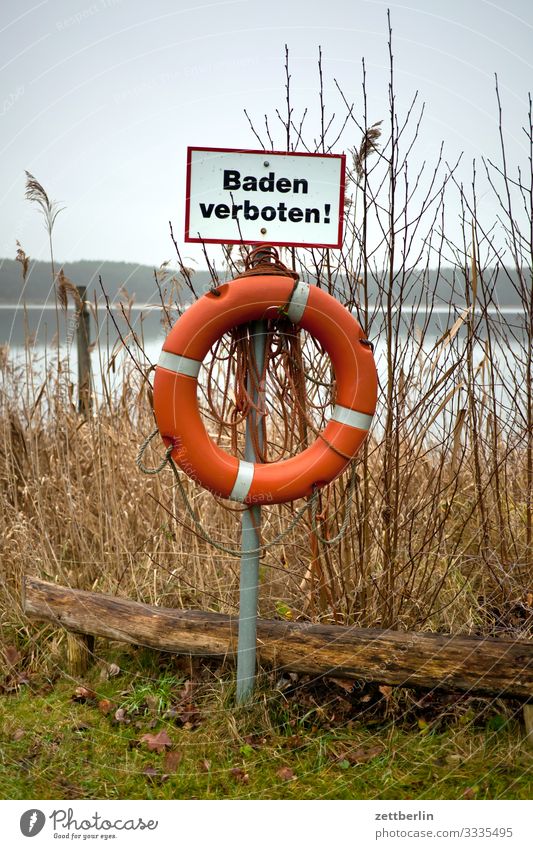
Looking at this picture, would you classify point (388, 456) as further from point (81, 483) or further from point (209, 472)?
point (81, 483)

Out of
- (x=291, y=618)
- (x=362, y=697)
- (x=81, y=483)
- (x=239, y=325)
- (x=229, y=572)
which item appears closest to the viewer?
(x=239, y=325)

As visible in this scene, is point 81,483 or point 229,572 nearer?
point 229,572

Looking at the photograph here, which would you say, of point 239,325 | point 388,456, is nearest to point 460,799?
point 388,456

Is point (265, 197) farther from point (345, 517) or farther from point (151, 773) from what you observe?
point (151, 773)

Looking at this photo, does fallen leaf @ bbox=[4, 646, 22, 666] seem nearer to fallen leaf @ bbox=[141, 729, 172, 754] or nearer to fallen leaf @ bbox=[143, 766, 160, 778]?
fallen leaf @ bbox=[141, 729, 172, 754]

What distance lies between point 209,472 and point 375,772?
1133 mm

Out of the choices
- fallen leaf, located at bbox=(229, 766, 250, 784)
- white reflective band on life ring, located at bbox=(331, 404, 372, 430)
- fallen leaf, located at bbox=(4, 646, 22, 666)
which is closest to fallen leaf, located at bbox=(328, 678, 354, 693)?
fallen leaf, located at bbox=(229, 766, 250, 784)

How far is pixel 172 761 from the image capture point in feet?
9.15

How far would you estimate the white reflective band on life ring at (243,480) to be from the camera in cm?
273

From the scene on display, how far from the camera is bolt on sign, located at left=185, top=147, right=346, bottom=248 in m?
2.68

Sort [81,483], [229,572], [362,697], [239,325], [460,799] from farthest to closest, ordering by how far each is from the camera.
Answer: [81,483] < [229,572] < [362,697] < [239,325] < [460,799]

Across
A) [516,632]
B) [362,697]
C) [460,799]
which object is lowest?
[460,799]

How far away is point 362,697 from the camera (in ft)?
9.79

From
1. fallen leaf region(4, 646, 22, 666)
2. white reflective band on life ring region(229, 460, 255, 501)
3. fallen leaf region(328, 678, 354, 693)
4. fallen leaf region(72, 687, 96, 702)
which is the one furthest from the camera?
fallen leaf region(4, 646, 22, 666)
